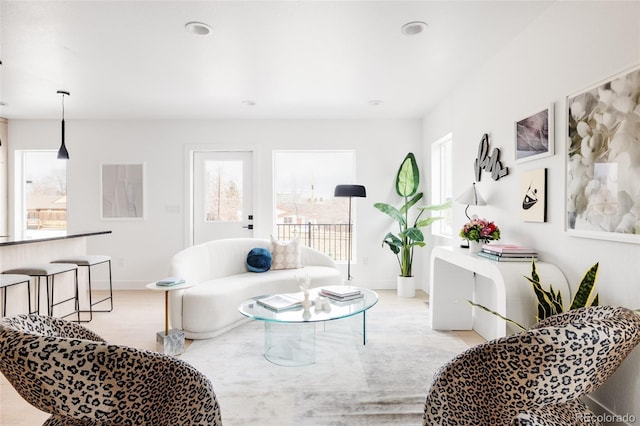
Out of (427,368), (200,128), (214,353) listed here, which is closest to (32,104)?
(200,128)

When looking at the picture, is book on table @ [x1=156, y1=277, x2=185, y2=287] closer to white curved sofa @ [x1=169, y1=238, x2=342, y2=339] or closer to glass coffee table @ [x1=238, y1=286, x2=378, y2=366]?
white curved sofa @ [x1=169, y1=238, x2=342, y2=339]

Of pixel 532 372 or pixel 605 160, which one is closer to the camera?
pixel 532 372

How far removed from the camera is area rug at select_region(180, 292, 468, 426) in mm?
2080

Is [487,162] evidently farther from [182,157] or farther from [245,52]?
[182,157]

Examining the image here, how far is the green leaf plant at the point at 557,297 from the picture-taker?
180cm

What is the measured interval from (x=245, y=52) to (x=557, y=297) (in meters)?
2.87

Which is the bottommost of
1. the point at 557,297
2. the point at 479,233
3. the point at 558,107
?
the point at 557,297

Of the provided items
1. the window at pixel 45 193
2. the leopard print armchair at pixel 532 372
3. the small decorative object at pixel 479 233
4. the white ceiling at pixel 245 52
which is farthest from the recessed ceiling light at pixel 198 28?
the window at pixel 45 193

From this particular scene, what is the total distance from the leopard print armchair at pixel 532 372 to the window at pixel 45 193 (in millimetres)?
6043

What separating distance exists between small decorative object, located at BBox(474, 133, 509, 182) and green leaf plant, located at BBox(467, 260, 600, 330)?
44.0 inches

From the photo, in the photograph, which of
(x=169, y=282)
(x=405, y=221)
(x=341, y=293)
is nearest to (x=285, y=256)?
(x=341, y=293)

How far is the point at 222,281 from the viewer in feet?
12.3

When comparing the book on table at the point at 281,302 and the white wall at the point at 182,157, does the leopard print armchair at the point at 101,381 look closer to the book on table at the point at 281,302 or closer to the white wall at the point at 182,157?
the book on table at the point at 281,302

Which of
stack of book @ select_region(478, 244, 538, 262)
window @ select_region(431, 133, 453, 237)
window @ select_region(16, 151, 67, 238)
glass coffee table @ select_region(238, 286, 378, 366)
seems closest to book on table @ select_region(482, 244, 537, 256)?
stack of book @ select_region(478, 244, 538, 262)
